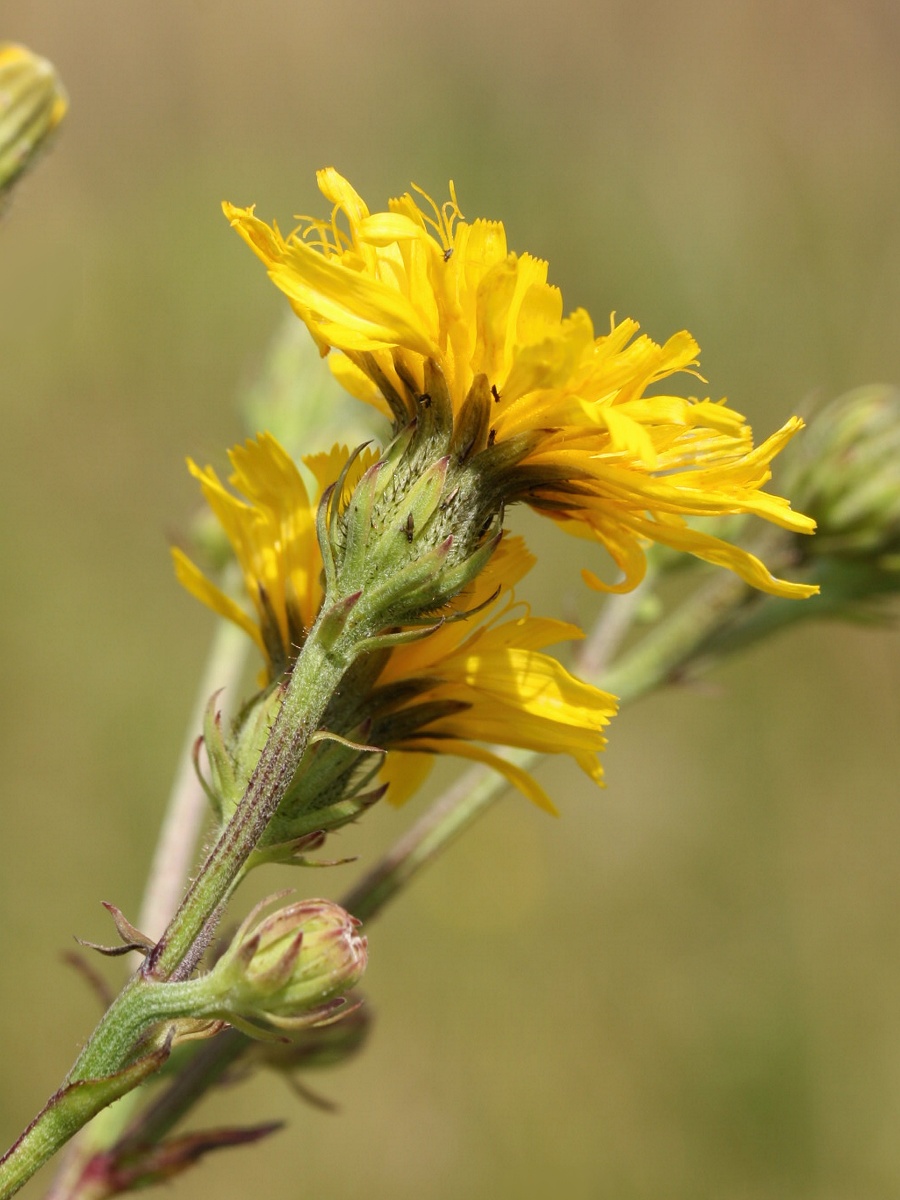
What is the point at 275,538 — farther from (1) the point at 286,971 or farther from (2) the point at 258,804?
(1) the point at 286,971

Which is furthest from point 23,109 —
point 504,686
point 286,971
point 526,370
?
point 286,971

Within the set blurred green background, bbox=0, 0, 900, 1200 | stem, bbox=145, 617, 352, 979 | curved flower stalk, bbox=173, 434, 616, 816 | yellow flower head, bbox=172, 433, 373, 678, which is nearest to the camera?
stem, bbox=145, 617, 352, 979

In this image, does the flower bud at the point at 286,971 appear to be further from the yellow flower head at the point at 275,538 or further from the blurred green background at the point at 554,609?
the blurred green background at the point at 554,609

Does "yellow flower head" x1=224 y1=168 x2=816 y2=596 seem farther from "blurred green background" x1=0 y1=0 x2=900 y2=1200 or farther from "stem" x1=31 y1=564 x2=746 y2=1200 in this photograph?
"blurred green background" x1=0 y1=0 x2=900 y2=1200

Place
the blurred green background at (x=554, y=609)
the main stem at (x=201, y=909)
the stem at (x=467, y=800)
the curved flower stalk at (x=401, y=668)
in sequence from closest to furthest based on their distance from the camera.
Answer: the main stem at (x=201, y=909) < the curved flower stalk at (x=401, y=668) < the stem at (x=467, y=800) < the blurred green background at (x=554, y=609)

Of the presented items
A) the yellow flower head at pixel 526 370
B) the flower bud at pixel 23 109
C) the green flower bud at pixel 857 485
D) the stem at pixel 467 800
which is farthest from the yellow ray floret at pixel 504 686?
the flower bud at pixel 23 109

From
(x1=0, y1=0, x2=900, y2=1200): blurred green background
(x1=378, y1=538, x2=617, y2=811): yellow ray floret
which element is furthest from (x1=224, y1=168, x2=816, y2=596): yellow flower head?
(x1=0, y1=0, x2=900, y2=1200): blurred green background
